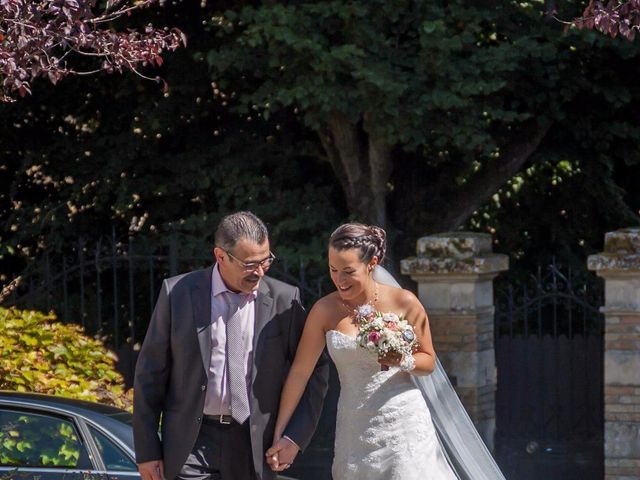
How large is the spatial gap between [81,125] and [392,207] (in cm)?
376

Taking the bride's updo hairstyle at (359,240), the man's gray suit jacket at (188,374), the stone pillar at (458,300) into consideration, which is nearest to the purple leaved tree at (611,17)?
the bride's updo hairstyle at (359,240)

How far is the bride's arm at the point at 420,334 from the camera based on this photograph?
530 centimetres

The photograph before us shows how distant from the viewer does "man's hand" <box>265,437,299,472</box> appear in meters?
4.76

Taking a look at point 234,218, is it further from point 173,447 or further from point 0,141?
point 0,141

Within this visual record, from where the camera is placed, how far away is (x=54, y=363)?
8023 millimetres

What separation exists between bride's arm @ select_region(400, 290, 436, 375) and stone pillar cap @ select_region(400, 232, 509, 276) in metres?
4.20

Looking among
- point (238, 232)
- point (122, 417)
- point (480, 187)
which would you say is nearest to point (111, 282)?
point (480, 187)

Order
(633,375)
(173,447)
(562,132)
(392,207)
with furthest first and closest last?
(392,207), (562,132), (633,375), (173,447)

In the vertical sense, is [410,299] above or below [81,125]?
below

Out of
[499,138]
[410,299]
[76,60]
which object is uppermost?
[76,60]

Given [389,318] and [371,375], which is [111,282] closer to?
[371,375]

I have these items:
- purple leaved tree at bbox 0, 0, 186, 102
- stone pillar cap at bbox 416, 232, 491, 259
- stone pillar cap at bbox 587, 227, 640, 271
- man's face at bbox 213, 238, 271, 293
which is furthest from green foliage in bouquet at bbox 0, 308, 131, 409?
stone pillar cap at bbox 587, 227, 640, 271

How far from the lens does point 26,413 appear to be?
600 centimetres

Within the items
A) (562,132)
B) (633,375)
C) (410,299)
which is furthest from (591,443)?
(410,299)
